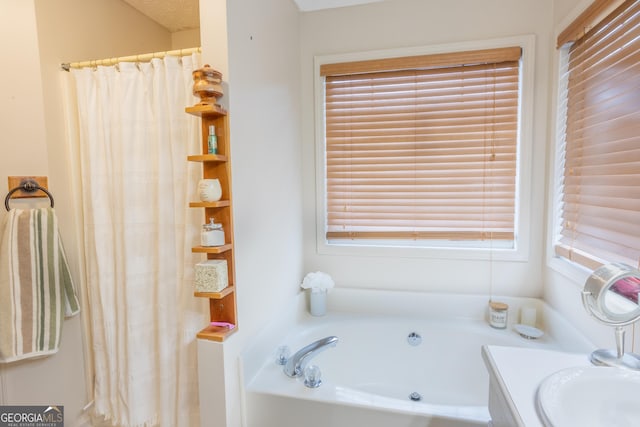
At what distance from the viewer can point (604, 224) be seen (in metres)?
1.21

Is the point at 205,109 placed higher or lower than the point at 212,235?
higher

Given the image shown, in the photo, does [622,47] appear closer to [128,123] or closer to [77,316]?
[128,123]

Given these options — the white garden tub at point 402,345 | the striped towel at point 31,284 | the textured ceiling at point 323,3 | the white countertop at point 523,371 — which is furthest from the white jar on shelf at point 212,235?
the textured ceiling at point 323,3

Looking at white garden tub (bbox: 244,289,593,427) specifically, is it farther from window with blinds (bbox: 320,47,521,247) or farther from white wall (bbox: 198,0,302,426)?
window with blinds (bbox: 320,47,521,247)

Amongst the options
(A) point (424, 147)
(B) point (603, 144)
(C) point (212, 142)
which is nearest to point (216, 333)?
(C) point (212, 142)

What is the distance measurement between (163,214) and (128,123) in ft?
1.38

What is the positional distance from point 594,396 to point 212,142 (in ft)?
4.30

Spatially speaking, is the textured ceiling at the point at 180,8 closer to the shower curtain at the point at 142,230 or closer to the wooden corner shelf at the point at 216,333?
the shower curtain at the point at 142,230

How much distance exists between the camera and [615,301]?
0.84 m

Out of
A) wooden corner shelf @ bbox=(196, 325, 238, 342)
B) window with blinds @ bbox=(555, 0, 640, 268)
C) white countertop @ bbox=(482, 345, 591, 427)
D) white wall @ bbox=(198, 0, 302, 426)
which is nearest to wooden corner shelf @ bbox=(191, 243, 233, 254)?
white wall @ bbox=(198, 0, 302, 426)

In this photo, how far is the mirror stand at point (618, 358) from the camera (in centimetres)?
83

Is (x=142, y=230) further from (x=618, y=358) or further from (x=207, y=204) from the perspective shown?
(x=618, y=358)

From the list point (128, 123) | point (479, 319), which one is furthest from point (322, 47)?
point (479, 319)

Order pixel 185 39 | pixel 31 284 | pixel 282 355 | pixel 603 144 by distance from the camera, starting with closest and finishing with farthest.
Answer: pixel 603 144
pixel 31 284
pixel 282 355
pixel 185 39
